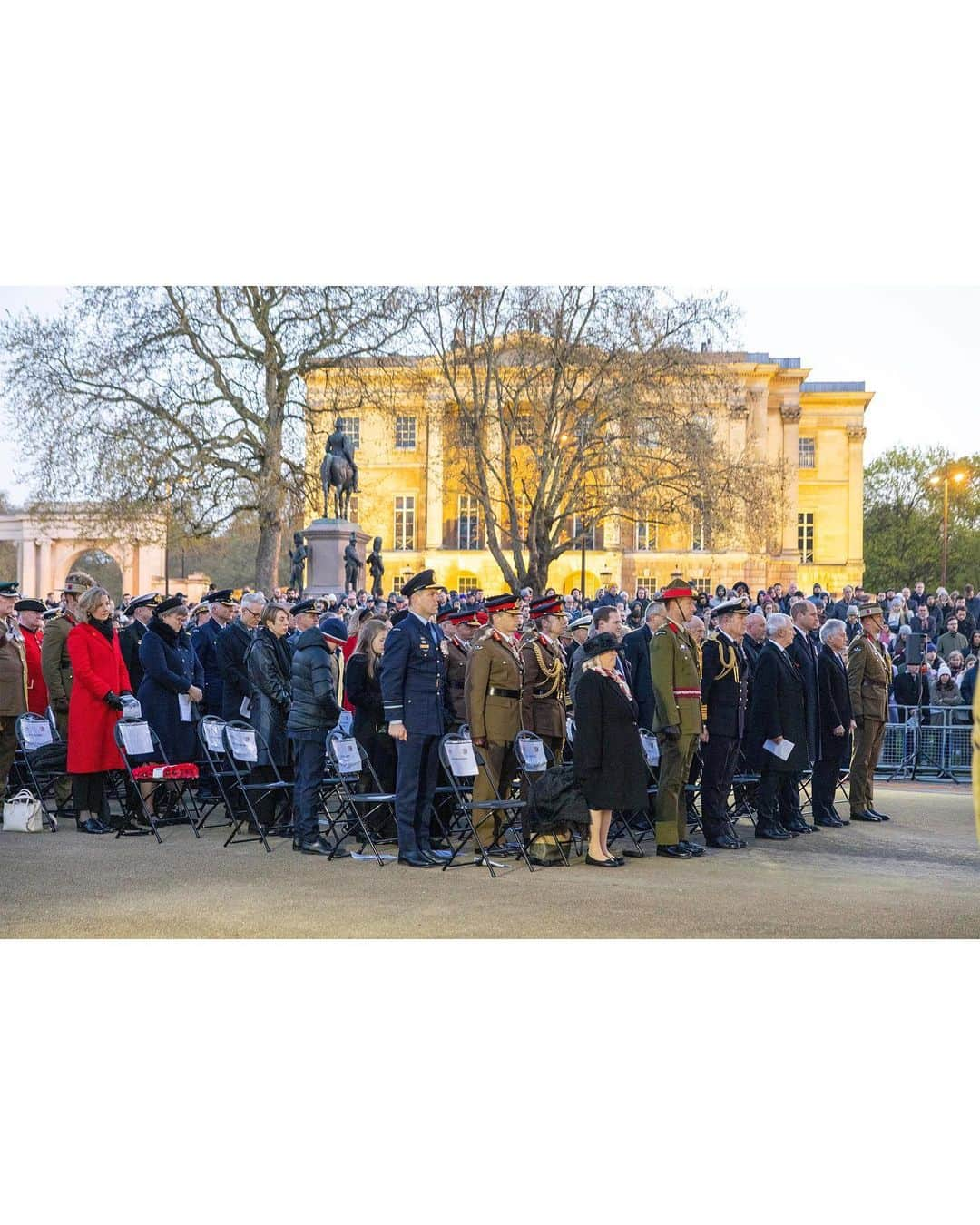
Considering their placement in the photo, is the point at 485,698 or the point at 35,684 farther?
the point at 35,684

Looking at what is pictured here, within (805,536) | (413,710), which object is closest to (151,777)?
(413,710)

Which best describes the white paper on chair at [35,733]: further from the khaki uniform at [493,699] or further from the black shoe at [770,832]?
the black shoe at [770,832]

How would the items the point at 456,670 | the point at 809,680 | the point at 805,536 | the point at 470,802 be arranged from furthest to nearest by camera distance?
the point at 805,536
the point at 809,680
the point at 456,670
the point at 470,802

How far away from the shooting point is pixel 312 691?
9500mm

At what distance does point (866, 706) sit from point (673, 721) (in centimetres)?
283

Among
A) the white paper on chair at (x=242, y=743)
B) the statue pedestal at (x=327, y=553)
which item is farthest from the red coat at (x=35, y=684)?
the statue pedestal at (x=327, y=553)

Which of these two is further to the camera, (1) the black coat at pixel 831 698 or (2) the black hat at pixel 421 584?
(1) the black coat at pixel 831 698

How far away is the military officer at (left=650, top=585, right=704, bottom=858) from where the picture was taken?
970cm

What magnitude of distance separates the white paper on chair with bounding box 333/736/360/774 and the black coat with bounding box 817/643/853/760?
400 centimetres

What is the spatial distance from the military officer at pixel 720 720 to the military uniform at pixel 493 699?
4.85 feet

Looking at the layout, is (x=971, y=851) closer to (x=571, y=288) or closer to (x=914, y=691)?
(x=914, y=691)

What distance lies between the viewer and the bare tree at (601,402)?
32.1 metres

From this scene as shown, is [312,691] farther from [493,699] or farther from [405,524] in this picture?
[405,524]

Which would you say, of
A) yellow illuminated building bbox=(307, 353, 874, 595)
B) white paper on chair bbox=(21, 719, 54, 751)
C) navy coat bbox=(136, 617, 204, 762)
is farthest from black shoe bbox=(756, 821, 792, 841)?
yellow illuminated building bbox=(307, 353, 874, 595)
